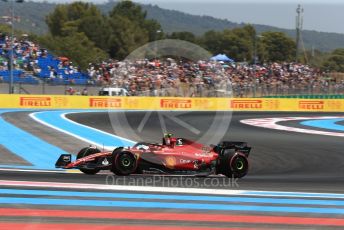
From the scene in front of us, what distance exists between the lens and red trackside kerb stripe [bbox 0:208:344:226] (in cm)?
784

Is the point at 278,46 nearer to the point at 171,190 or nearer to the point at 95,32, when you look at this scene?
the point at 95,32

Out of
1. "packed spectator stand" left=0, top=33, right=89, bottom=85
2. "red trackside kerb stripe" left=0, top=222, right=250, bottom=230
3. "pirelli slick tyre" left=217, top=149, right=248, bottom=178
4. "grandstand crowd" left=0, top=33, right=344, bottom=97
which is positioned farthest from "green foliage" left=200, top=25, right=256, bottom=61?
"red trackside kerb stripe" left=0, top=222, right=250, bottom=230

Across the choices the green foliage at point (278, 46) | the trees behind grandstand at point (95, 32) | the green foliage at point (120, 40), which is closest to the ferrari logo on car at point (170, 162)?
the trees behind grandstand at point (95, 32)

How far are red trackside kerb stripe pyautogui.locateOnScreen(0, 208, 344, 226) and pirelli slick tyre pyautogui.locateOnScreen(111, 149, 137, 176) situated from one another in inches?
129

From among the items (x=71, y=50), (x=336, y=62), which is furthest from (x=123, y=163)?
(x=336, y=62)

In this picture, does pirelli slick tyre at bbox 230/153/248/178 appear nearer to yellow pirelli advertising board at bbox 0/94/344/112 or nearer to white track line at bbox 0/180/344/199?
white track line at bbox 0/180/344/199

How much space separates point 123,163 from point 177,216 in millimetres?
3626

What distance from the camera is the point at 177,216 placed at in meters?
8.04

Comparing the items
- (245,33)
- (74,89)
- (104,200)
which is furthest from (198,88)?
(245,33)

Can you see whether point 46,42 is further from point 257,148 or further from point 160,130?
point 257,148

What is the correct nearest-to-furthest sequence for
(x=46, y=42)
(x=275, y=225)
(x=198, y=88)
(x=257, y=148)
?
(x=275, y=225), (x=257, y=148), (x=198, y=88), (x=46, y=42)

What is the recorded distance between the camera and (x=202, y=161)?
39.0ft

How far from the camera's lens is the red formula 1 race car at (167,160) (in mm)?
11539

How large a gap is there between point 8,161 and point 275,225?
8.21m
